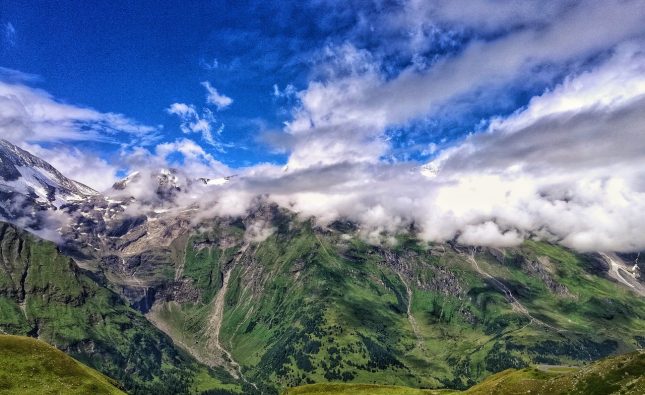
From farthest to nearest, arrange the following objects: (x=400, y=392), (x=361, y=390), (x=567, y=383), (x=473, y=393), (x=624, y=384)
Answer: (x=361, y=390) < (x=400, y=392) < (x=473, y=393) < (x=567, y=383) < (x=624, y=384)

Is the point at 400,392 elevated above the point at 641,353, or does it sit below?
below

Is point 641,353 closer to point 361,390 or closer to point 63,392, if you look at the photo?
point 361,390

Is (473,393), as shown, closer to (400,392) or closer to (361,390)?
(400,392)

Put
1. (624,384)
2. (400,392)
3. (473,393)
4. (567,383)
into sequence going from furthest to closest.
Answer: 1. (400,392)
2. (473,393)
3. (567,383)
4. (624,384)

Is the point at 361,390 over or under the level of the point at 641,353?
under

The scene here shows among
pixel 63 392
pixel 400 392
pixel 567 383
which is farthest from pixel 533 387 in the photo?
pixel 63 392

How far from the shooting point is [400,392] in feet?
614

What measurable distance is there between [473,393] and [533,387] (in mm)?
24090

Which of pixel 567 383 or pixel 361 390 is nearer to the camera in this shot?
pixel 567 383

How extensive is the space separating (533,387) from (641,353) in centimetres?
3091

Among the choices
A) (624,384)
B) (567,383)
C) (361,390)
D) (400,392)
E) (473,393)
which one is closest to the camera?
(624,384)

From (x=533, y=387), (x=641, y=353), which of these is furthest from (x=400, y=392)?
(x=641, y=353)

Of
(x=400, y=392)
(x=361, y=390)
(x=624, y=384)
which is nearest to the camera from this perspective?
(x=624, y=384)

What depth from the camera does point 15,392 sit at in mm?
187250
